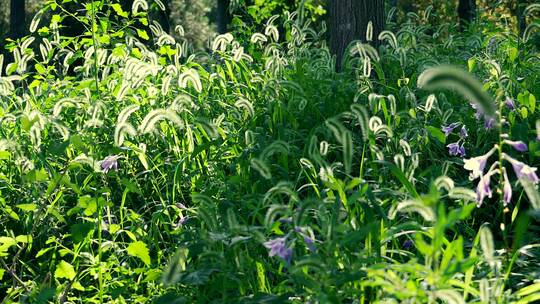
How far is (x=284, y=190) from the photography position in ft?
8.50

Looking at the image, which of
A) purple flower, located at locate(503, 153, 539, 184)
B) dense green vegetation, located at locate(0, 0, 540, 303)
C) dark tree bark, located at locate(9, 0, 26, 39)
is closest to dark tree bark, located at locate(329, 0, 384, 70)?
dense green vegetation, located at locate(0, 0, 540, 303)

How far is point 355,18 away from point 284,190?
327 centimetres

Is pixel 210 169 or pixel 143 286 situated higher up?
pixel 210 169

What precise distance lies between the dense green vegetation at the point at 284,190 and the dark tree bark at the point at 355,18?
0.89 ft

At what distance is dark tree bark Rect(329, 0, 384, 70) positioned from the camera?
18.4 feet

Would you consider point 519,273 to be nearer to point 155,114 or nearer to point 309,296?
point 309,296

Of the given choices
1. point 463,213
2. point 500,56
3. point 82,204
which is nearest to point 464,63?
point 500,56

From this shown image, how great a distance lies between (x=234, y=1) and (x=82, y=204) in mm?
3491

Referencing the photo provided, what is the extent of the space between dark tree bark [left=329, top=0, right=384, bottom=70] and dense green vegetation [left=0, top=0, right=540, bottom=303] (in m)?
0.27

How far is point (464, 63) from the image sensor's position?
5.52 meters

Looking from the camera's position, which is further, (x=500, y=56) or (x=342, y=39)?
(x=342, y=39)

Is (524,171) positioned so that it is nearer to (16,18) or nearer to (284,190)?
(284,190)

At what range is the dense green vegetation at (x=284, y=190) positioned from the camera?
2377 mm

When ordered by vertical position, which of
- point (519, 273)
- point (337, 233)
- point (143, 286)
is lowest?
point (143, 286)
